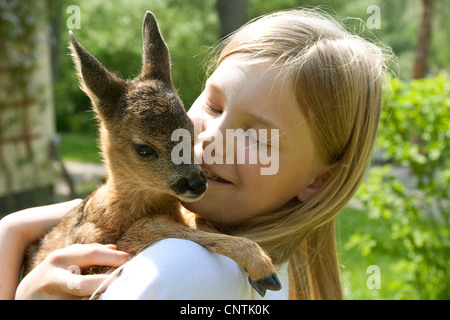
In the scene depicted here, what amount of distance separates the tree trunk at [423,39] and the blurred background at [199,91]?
21 mm

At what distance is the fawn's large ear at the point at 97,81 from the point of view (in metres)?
2.09

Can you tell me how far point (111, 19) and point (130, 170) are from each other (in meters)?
14.2

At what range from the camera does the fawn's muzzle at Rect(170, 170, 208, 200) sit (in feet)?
6.82

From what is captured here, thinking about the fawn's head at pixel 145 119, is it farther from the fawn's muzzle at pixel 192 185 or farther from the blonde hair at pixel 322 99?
the blonde hair at pixel 322 99

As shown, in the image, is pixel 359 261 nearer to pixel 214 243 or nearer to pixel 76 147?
pixel 214 243

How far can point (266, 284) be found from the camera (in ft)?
6.05

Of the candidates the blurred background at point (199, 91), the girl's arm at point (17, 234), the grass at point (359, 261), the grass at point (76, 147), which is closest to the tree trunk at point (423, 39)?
the blurred background at point (199, 91)

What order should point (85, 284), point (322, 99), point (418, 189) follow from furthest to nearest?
point (418, 189) → point (322, 99) → point (85, 284)

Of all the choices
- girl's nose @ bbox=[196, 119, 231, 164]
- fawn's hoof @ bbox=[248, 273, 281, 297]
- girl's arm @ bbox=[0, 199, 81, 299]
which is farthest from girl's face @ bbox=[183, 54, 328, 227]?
girl's arm @ bbox=[0, 199, 81, 299]

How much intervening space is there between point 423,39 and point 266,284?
413 inches

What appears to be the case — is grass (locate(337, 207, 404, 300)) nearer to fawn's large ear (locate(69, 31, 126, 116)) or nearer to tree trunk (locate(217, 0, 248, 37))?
fawn's large ear (locate(69, 31, 126, 116))

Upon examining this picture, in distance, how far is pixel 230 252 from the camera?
190 centimetres

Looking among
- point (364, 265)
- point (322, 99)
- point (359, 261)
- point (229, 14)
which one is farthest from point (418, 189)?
point (229, 14)

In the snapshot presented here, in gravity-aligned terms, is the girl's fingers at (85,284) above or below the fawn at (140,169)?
below
